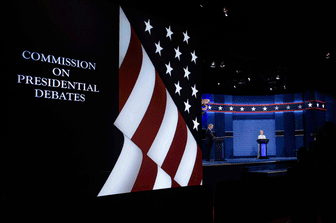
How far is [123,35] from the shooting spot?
344cm

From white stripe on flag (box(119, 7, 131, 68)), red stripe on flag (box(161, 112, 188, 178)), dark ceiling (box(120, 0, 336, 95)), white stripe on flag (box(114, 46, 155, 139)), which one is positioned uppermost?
dark ceiling (box(120, 0, 336, 95))

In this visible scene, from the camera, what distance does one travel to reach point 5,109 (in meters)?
2.55

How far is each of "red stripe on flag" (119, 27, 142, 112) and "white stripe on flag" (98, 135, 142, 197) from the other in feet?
1.86

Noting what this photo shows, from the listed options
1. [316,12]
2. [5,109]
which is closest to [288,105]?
[316,12]

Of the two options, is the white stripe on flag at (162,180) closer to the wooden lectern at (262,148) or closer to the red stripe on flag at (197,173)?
the red stripe on flag at (197,173)

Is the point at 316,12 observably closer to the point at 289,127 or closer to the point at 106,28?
the point at 106,28

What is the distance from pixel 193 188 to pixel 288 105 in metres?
14.8

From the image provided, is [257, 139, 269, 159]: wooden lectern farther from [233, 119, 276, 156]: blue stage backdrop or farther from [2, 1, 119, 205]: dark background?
[2, 1, 119, 205]: dark background

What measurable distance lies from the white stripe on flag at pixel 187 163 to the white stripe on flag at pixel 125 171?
773 mm

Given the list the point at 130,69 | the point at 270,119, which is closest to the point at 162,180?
the point at 130,69

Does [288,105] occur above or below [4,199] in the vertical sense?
above

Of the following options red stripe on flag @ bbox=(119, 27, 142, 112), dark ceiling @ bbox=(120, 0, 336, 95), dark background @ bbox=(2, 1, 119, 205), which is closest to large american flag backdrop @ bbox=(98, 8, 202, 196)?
red stripe on flag @ bbox=(119, 27, 142, 112)

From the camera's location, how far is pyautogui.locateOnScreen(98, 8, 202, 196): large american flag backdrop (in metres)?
3.39

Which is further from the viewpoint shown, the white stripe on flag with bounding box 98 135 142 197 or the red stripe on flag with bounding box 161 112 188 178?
the red stripe on flag with bounding box 161 112 188 178
